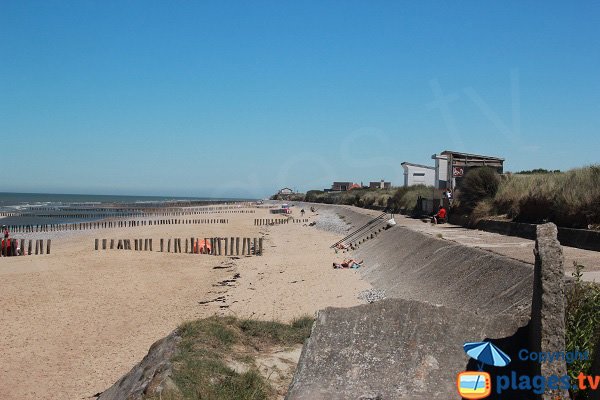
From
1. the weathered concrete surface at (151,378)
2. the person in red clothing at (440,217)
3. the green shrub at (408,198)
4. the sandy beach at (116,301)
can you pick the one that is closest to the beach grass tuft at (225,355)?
the weathered concrete surface at (151,378)

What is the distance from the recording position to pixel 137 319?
13.4 m

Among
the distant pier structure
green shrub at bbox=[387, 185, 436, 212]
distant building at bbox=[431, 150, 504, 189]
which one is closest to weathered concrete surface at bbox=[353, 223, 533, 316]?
distant building at bbox=[431, 150, 504, 189]

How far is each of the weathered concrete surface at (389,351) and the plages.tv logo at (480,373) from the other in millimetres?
94

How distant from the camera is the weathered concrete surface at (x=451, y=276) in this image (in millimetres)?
8513

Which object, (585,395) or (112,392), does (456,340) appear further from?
(112,392)

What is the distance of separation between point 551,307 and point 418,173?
51.9 m

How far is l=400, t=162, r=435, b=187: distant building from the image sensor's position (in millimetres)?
54594

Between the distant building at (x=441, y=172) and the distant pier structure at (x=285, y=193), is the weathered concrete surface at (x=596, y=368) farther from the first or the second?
the distant pier structure at (x=285, y=193)

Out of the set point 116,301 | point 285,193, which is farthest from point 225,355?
point 285,193

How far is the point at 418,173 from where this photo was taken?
2178 inches

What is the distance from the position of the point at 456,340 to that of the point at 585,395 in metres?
1.34

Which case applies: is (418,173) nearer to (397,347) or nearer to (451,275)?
(451,275)

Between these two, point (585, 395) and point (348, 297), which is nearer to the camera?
point (585, 395)

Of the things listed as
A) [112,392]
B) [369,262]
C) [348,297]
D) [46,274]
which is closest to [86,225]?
[46,274]
